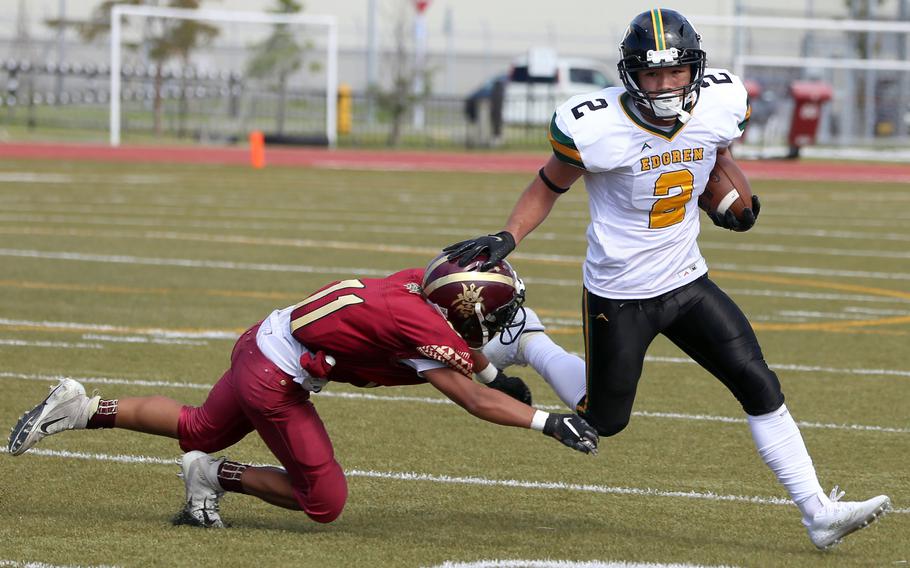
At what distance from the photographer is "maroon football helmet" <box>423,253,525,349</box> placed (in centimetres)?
478

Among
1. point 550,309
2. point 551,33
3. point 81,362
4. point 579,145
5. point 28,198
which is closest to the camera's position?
point 579,145

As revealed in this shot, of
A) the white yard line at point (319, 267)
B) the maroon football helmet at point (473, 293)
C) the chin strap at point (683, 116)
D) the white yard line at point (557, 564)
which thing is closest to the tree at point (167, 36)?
the white yard line at point (319, 267)

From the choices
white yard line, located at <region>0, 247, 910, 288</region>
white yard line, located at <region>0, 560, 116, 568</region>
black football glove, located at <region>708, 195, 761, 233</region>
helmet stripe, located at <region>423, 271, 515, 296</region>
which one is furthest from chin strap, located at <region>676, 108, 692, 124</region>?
white yard line, located at <region>0, 247, 910, 288</region>

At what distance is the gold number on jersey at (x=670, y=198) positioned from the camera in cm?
525

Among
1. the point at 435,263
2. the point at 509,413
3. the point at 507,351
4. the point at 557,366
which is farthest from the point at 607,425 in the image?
the point at 435,263

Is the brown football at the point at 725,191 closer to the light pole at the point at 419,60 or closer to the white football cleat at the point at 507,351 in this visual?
the white football cleat at the point at 507,351

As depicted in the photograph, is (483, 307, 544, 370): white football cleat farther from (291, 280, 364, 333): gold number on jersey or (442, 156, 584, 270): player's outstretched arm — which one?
(291, 280, 364, 333): gold number on jersey

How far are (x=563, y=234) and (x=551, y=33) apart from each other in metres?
30.2

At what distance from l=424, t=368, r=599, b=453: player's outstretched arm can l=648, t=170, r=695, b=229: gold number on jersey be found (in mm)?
963

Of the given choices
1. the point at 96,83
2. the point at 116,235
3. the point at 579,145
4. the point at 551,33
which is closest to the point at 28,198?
the point at 116,235

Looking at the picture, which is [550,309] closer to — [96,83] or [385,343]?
[385,343]

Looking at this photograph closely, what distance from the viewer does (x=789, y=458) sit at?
505 cm

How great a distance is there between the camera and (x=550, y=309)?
1041 cm

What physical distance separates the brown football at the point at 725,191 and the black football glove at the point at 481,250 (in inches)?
37.1
